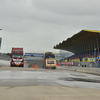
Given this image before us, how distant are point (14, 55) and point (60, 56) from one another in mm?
99195

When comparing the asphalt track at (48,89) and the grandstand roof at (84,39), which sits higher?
the grandstand roof at (84,39)

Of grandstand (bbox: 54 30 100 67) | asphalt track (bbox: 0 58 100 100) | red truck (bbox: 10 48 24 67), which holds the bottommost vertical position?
asphalt track (bbox: 0 58 100 100)

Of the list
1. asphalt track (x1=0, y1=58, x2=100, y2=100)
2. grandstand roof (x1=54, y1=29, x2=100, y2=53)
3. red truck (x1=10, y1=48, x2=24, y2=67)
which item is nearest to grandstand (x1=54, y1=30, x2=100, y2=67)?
grandstand roof (x1=54, y1=29, x2=100, y2=53)

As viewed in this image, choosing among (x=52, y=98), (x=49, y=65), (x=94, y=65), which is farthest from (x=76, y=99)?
(x=94, y=65)

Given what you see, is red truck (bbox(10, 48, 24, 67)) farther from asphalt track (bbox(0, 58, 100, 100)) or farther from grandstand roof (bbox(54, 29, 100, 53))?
asphalt track (bbox(0, 58, 100, 100))

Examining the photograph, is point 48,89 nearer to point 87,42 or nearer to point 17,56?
point 17,56

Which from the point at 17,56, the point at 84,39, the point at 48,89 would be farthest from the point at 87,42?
the point at 48,89

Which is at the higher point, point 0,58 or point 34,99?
point 0,58

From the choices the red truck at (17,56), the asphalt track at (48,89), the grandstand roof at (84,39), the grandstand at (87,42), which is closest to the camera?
the asphalt track at (48,89)

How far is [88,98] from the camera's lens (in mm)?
7121

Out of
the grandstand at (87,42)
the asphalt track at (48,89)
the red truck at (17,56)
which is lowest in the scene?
the asphalt track at (48,89)

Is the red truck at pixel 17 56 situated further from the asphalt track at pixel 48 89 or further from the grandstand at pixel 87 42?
the asphalt track at pixel 48 89

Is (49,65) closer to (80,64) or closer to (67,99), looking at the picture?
(80,64)

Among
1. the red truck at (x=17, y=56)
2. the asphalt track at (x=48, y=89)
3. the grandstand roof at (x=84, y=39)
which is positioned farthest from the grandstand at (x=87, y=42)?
the asphalt track at (x=48, y=89)
